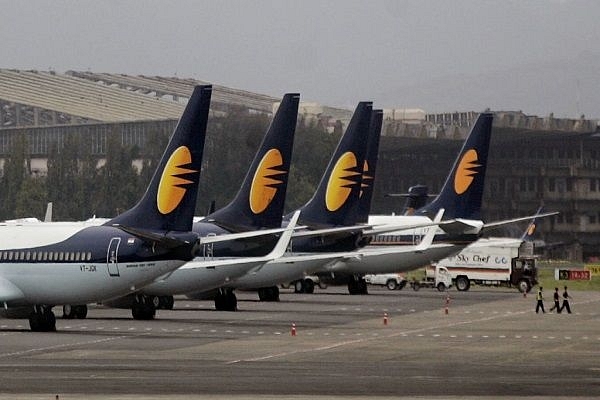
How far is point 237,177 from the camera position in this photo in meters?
158

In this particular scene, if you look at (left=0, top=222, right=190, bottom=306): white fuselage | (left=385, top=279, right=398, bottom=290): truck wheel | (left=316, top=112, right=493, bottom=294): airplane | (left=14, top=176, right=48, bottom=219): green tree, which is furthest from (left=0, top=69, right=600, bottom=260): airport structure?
(left=0, top=222, right=190, bottom=306): white fuselage

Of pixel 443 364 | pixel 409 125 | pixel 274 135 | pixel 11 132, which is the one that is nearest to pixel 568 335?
pixel 443 364

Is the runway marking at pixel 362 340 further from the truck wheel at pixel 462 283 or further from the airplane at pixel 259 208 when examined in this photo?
the truck wheel at pixel 462 283

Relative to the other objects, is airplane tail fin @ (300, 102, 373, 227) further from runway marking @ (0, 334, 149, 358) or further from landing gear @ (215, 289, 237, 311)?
runway marking @ (0, 334, 149, 358)

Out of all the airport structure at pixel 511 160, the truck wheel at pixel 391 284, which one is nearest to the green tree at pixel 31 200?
the airport structure at pixel 511 160

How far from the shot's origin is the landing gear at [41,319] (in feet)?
191

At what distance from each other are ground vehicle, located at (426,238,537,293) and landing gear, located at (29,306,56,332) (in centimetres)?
5223

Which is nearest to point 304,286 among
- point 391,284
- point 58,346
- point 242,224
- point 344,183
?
point 391,284

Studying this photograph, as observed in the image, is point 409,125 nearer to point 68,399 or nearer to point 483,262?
point 483,262

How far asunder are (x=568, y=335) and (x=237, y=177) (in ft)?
328

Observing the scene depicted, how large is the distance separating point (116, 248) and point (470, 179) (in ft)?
140

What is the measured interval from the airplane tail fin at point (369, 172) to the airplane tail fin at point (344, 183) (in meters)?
5.80

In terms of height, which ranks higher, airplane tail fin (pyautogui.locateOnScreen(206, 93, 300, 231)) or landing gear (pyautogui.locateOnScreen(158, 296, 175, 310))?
airplane tail fin (pyautogui.locateOnScreen(206, 93, 300, 231))

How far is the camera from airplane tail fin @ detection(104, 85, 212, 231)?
57.3 m
